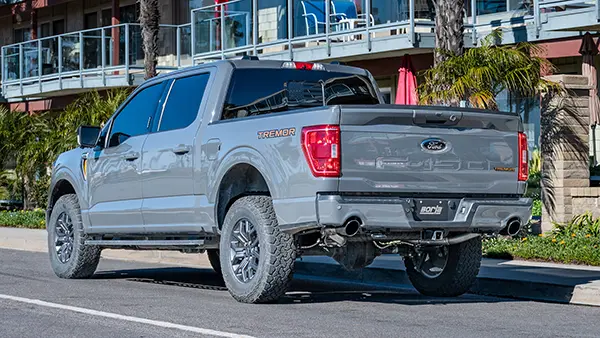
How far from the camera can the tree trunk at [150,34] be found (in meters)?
23.4

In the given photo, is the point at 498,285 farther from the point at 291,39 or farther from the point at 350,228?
the point at 291,39

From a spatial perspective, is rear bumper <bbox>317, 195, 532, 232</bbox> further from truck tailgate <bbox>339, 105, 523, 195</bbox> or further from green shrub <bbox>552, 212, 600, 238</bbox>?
green shrub <bbox>552, 212, 600, 238</bbox>

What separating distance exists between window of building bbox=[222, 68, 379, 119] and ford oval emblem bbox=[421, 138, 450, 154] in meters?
2.01

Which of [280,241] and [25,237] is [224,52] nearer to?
[25,237]

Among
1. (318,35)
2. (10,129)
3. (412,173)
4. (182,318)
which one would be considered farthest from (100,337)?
(10,129)

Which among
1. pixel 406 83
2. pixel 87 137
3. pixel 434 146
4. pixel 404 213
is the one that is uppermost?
pixel 406 83

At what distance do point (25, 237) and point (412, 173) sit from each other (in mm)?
11563

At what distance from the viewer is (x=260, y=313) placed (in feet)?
30.2

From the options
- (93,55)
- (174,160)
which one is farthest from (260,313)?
(93,55)

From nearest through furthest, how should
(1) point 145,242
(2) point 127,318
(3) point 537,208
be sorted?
1. (2) point 127,318
2. (1) point 145,242
3. (3) point 537,208

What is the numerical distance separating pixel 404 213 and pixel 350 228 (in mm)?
506

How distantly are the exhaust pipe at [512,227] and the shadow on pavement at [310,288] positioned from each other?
921 mm

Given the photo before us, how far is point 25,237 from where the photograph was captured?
1953 centimetres

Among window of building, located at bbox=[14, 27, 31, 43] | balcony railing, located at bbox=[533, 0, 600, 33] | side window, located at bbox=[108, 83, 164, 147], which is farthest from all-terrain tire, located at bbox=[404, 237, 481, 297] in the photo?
window of building, located at bbox=[14, 27, 31, 43]
